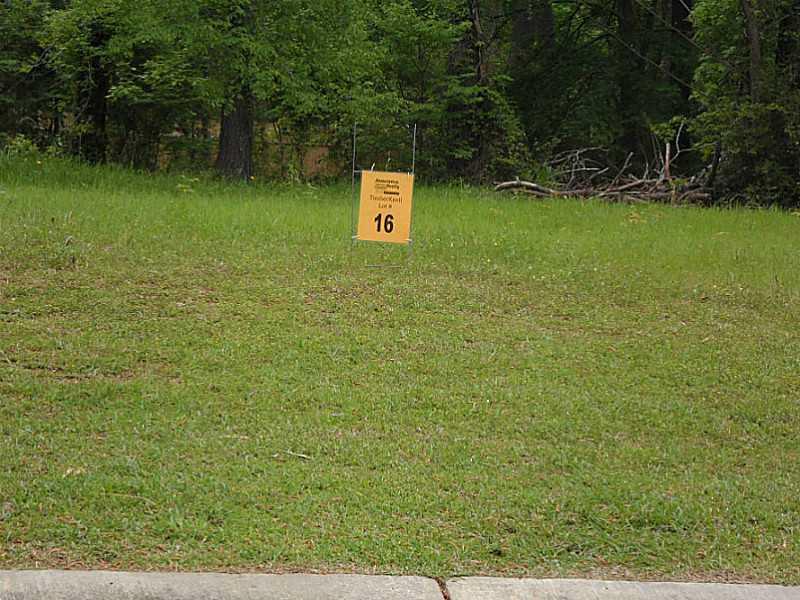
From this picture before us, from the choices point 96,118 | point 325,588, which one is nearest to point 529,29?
point 96,118

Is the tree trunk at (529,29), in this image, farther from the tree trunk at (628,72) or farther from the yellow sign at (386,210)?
the yellow sign at (386,210)

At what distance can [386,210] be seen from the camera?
977 cm

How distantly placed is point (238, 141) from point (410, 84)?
15.9ft

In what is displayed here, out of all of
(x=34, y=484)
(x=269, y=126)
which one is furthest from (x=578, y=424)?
(x=269, y=126)

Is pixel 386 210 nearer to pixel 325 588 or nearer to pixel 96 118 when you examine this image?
pixel 325 588

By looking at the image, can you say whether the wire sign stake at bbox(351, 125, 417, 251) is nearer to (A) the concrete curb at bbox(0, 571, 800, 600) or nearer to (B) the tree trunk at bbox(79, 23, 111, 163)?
(A) the concrete curb at bbox(0, 571, 800, 600)

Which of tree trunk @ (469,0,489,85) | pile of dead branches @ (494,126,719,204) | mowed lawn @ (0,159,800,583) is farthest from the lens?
tree trunk @ (469,0,489,85)

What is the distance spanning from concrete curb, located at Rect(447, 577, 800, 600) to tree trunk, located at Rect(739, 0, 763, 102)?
13800 mm

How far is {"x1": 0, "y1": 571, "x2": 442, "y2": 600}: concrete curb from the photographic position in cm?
412

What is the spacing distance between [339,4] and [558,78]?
28.6 feet

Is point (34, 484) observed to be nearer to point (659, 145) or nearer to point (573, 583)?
point (573, 583)

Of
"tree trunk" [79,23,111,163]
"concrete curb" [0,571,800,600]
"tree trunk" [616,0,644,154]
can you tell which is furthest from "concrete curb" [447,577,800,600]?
"tree trunk" [616,0,644,154]

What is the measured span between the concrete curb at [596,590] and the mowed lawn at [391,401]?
0.16 m

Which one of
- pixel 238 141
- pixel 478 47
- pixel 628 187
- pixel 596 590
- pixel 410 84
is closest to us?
pixel 596 590
